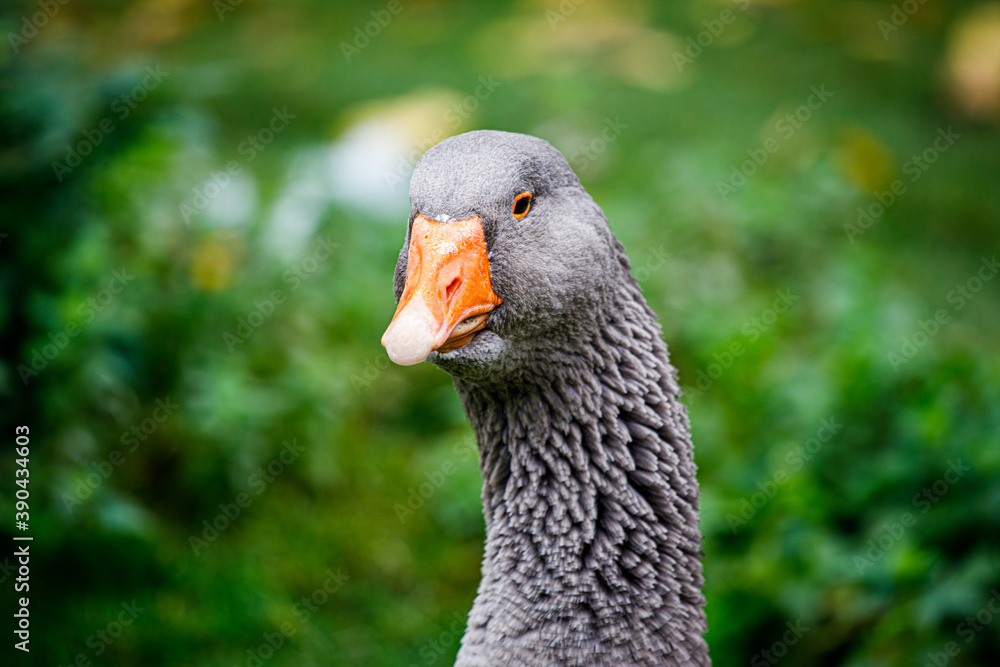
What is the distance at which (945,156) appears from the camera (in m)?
7.43

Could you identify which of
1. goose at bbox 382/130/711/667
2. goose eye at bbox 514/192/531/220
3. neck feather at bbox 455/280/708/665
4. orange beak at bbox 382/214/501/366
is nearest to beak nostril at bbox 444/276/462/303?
orange beak at bbox 382/214/501/366

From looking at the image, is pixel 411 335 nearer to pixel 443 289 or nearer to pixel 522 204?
pixel 443 289

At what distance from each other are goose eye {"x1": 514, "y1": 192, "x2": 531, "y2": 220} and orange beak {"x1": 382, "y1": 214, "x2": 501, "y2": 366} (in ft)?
0.52

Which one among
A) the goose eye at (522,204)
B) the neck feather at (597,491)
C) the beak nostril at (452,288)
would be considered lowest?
the neck feather at (597,491)

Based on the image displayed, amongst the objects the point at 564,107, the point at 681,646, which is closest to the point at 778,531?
the point at 681,646

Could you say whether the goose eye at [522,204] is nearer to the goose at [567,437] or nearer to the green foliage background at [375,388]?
the goose at [567,437]

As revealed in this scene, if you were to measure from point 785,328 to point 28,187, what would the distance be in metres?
4.23

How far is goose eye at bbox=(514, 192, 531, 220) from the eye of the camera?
236cm

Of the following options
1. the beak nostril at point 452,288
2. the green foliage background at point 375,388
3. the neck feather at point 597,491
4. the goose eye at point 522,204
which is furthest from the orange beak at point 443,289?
the green foliage background at point 375,388

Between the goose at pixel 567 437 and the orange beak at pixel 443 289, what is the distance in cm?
4

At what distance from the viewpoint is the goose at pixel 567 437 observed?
7.70 ft

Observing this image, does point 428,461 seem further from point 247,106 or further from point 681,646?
point 247,106

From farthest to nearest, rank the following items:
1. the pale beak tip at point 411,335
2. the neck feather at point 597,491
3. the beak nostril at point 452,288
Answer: the neck feather at point 597,491 < the beak nostril at point 452,288 < the pale beak tip at point 411,335

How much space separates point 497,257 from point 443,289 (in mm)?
218
